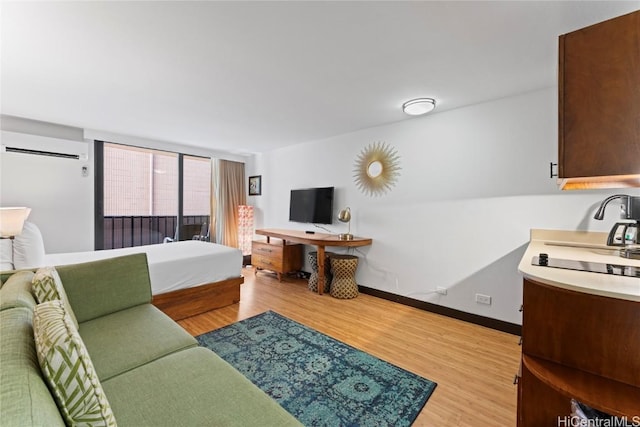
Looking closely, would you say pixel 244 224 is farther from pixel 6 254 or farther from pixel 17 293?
pixel 17 293

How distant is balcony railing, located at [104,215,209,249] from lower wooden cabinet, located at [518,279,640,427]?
5.16 m

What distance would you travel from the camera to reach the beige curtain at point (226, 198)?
17.1 ft

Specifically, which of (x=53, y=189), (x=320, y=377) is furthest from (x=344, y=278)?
(x=53, y=189)

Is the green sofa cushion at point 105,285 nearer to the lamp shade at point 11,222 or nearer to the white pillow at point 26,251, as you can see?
the white pillow at point 26,251

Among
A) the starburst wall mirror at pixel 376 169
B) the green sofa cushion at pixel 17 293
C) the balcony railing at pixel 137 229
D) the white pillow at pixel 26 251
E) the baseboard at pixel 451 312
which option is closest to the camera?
the green sofa cushion at pixel 17 293

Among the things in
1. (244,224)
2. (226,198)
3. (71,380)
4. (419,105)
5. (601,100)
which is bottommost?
(71,380)

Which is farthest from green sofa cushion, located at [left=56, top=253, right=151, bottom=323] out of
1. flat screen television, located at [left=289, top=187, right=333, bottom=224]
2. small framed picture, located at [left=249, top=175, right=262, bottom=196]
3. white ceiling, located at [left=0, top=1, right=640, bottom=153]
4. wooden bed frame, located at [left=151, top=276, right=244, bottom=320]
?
small framed picture, located at [left=249, top=175, right=262, bottom=196]

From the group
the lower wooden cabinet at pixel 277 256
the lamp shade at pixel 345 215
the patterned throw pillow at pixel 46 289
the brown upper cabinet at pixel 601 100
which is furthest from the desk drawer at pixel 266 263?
the brown upper cabinet at pixel 601 100

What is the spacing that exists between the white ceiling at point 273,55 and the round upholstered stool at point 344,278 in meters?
1.89

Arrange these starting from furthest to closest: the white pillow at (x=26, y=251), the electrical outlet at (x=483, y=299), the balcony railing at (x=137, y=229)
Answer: the balcony railing at (x=137, y=229)
the electrical outlet at (x=483, y=299)
the white pillow at (x=26, y=251)

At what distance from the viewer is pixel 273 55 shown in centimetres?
191

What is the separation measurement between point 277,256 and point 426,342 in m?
2.58

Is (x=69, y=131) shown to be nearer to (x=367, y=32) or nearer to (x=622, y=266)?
(x=367, y=32)

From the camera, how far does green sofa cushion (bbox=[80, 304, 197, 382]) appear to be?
130cm
